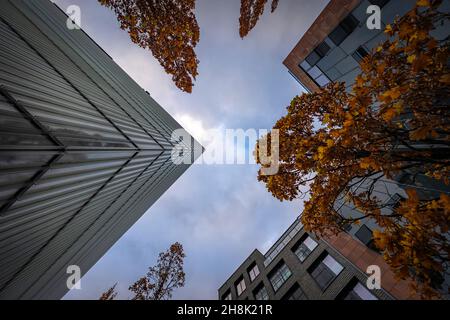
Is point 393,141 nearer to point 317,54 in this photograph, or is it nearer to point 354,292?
point 317,54

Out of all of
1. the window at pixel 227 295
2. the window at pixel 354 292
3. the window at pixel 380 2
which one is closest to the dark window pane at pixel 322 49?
the window at pixel 380 2

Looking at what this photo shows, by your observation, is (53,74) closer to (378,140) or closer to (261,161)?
(261,161)

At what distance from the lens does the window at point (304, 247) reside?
18188 mm

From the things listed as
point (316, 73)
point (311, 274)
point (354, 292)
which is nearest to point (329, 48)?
point (316, 73)

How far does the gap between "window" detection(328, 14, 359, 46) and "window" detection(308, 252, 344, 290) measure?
16.0m

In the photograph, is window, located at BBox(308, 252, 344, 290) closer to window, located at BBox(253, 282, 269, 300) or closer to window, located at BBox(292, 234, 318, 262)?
window, located at BBox(292, 234, 318, 262)

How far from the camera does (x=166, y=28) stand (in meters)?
8.75

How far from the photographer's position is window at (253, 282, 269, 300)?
19.1m

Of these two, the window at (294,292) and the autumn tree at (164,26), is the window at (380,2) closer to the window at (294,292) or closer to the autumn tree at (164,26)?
the autumn tree at (164,26)

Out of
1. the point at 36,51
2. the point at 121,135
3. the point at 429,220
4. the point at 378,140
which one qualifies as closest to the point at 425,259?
the point at 429,220

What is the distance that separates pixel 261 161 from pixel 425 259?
191 inches

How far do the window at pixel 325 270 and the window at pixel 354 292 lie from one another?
3.54 ft
